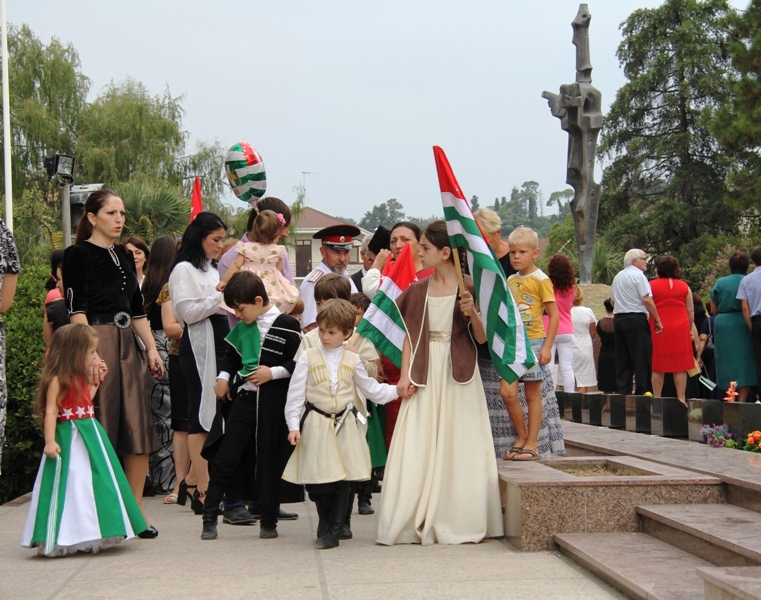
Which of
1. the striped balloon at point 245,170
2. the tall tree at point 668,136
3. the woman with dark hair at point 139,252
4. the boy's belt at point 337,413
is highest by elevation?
the tall tree at point 668,136

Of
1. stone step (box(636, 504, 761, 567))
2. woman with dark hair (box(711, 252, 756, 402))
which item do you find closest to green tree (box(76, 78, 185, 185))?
woman with dark hair (box(711, 252, 756, 402))

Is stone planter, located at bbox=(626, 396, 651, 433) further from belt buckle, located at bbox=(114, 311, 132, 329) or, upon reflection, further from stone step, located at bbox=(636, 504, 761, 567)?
belt buckle, located at bbox=(114, 311, 132, 329)

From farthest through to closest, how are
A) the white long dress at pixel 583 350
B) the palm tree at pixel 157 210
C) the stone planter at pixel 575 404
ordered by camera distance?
the palm tree at pixel 157 210
the white long dress at pixel 583 350
the stone planter at pixel 575 404

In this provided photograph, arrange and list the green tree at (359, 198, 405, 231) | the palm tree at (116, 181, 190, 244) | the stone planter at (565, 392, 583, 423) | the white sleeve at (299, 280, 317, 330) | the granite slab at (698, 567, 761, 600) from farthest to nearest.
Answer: the green tree at (359, 198, 405, 231) → the palm tree at (116, 181, 190, 244) → the stone planter at (565, 392, 583, 423) → the white sleeve at (299, 280, 317, 330) → the granite slab at (698, 567, 761, 600)

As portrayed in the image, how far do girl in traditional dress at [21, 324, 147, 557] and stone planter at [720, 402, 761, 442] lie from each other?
455 centimetres

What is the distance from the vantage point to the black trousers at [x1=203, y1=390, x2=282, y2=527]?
6.54 m

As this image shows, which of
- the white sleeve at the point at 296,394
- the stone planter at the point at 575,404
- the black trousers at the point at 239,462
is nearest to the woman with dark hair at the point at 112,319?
the black trousers at the point at 239,462

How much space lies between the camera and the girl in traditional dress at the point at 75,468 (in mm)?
5969

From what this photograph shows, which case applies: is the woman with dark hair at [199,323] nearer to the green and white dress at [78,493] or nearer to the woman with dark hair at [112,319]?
the woman with dark hair at [112,319]

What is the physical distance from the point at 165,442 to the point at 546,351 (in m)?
3.61

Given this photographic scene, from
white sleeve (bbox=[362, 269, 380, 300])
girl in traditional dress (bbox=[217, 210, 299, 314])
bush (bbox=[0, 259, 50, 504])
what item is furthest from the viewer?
bush (bbox=[0, 259, 50, 504])

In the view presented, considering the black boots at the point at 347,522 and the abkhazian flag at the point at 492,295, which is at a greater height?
the abkhazian flag at the point at 492,295

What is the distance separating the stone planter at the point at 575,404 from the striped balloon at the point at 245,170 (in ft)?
16.6

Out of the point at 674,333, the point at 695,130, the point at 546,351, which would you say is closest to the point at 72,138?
the point at 695,130
